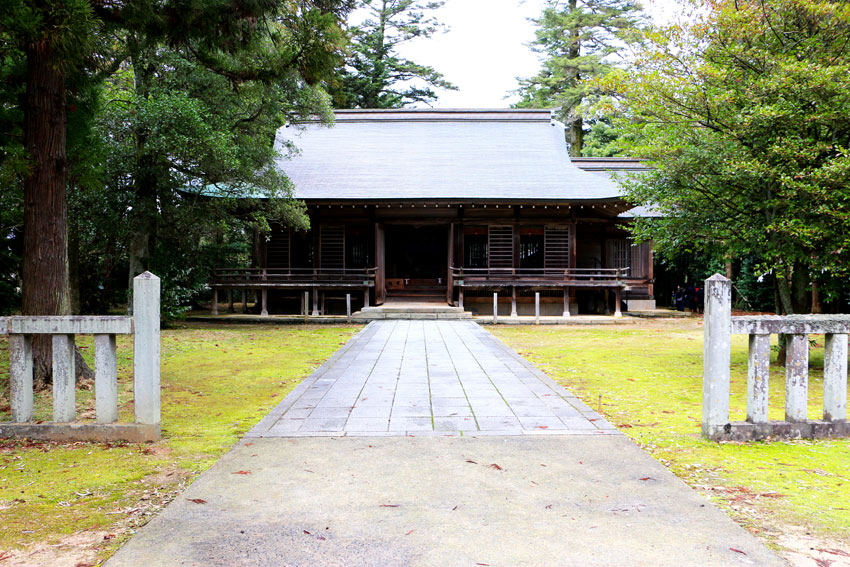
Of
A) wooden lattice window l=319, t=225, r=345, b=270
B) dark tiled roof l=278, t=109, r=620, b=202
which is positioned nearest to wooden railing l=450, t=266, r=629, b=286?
dark tiled roof l=278, t=109, r=620, b=202

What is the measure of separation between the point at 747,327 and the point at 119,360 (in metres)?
8.68

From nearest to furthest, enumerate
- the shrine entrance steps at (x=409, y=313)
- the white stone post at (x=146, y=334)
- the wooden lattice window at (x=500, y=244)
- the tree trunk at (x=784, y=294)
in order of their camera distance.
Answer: the white stone post at (x=146, y=334)
the tree trunk at (x=784, y=294)
the shrine entrance steps at (x=409, y=313)
the wooden lattice window at (x=500, y=244)

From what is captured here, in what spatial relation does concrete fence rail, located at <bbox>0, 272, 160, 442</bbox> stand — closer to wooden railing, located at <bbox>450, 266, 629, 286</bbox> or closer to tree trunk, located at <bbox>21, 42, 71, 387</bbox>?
tree trunk, located at <bbox>21, 42, 71, 387</bbox>

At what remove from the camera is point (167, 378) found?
24.0 feet

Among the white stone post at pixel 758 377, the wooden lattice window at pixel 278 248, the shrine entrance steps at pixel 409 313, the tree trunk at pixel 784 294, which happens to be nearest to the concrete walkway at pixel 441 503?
the white stone post at pixel 758 377

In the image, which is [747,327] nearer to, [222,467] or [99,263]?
[222,467]

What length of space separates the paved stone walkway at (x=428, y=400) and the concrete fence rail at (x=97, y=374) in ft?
2.82

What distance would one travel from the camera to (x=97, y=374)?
4184mm

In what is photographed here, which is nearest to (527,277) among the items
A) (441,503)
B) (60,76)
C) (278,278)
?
(278,278)

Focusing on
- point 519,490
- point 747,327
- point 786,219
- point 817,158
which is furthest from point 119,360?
point 817,158

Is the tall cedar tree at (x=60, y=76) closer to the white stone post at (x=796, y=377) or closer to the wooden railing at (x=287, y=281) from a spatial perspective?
the white stone post at (x=796, y=377)

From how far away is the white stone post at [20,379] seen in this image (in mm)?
4250

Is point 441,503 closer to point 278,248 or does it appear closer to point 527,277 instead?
point 527,277

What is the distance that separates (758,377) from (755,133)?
4.42 meters
